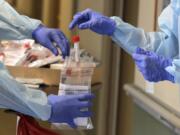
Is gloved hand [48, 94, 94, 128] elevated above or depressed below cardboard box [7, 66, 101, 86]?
below

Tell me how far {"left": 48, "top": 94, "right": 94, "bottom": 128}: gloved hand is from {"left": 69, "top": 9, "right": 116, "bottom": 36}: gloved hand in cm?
26

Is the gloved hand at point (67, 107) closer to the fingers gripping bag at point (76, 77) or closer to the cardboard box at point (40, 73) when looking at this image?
the fingers gripping bag at point (76, 77)

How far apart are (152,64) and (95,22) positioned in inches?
10.9

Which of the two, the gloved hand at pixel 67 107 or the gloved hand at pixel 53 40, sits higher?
the gloved hand at pixel 53 40

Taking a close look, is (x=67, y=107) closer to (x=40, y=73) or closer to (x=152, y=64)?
(x=152, y=64)

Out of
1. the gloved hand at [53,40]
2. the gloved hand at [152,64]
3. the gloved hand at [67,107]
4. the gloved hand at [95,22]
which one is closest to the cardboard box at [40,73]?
the gloved hand at [53,40]

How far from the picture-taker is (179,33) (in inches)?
53.6

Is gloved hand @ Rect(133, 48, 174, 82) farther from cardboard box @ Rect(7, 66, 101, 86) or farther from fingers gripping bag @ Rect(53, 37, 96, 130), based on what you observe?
cardboard box @ Rect(7, 66, 101, 86)

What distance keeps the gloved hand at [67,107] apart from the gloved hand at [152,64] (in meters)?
0.22

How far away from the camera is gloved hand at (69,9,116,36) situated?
61.9 inches

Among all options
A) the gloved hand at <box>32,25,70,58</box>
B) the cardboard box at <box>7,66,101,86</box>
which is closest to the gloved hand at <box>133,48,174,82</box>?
the gloved hand at <box>32,25,70,58</box>

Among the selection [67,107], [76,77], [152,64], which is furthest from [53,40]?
[152,64]

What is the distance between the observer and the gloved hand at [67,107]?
1.45m

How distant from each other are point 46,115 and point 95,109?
3.94 feet
